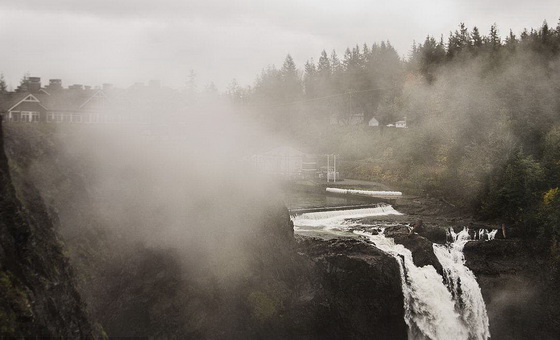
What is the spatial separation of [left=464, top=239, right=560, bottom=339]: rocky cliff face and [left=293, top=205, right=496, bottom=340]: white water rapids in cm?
76

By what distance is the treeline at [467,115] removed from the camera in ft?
95.1

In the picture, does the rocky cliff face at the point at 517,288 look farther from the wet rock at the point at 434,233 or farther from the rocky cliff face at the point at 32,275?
the rocky cliff face at the point at 32,275

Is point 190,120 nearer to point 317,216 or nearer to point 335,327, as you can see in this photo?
point 317,216

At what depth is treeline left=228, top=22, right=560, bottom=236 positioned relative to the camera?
29.0 m

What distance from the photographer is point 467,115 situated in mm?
45781

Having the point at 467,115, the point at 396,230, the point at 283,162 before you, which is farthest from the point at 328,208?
the point at 467,115

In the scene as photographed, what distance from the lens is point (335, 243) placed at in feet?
69.5

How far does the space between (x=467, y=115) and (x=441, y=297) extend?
98.4ft

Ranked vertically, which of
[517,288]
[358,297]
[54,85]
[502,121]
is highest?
[54,85]

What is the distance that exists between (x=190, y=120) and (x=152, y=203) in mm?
28861

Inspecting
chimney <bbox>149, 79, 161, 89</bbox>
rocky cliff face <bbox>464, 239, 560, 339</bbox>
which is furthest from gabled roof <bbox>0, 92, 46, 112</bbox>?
rocky cliff face <bbox>464, 239, 560, 339</bbox>

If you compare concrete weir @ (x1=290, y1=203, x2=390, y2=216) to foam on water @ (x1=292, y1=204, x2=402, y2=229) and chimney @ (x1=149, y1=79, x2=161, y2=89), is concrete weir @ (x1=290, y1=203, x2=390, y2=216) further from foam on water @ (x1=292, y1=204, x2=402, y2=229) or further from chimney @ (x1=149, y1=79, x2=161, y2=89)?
chimney @ (x1=149, y1=79, x2=161, y2=89)

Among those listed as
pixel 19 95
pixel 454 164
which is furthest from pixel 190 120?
pixel 454 164

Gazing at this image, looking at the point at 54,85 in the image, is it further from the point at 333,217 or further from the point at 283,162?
the point at 283,162
